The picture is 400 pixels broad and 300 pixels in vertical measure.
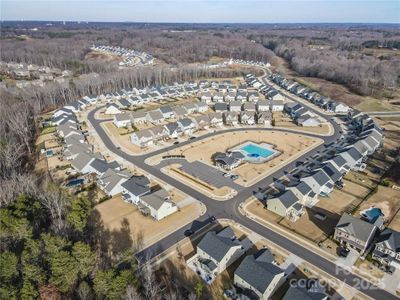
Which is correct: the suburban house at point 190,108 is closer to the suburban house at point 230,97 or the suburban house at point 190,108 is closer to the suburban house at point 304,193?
the suburban house at point 230,97

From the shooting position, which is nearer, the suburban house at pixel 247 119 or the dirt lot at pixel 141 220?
the dirt lot at pixel 141 220

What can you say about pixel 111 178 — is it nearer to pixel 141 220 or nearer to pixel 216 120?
pixel 141 220

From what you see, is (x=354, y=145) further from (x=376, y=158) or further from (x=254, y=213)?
(x=254, y=213)

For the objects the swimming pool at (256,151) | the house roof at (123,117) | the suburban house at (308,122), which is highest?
the house roof at (123,117)

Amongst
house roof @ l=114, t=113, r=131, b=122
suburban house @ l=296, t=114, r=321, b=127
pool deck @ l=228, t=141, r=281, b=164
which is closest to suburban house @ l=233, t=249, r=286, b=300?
pool deck @ l=228, t=141, r=281, b=164

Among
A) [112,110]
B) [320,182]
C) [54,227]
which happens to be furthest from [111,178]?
[112,110]

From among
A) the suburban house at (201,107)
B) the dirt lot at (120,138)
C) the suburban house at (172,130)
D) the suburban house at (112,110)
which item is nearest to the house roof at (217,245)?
the dirt lot at (120,138)

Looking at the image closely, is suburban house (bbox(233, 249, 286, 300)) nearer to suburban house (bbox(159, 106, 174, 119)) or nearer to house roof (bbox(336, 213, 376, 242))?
house roof (bbox(336, 213, 376, 242))
